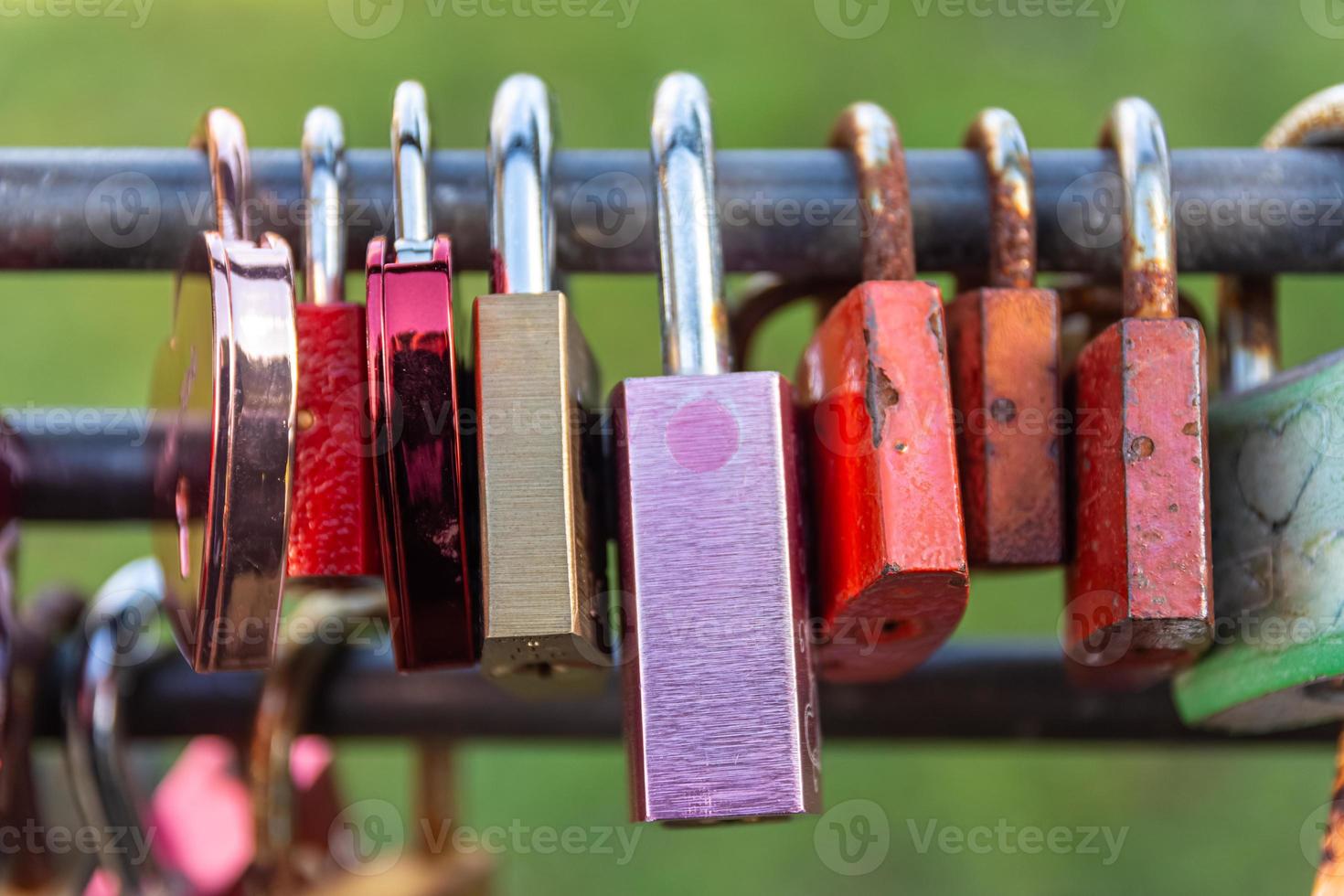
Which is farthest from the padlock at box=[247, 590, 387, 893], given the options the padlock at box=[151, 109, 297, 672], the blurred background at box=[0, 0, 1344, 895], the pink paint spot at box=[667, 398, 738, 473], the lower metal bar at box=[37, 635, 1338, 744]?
the blurred background at box=[0, 0, 1344, 895]

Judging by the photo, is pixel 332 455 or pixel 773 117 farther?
pixel 773 117

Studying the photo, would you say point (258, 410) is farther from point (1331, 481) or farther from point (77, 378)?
point (77, 378)

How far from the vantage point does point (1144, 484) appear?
34cm

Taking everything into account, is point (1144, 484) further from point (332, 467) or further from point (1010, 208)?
point (332, 467)

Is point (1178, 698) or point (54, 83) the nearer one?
point (1178, 698)

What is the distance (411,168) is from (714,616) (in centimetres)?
16

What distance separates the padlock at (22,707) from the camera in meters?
0.48

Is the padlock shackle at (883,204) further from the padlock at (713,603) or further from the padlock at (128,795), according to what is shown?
the padlock at (128,795)

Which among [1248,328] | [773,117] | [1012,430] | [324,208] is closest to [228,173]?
[324,208]

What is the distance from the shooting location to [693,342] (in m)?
Result: 0.36

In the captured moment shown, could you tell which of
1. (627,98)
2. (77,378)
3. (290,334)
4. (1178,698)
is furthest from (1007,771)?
(290,334)

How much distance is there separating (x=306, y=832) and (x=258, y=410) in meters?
0.39

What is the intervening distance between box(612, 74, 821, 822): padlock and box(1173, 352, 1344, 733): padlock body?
143mm

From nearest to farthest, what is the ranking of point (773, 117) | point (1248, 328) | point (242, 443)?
point (242, 443) → point (1248, 328) → point (773, 117)
